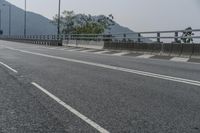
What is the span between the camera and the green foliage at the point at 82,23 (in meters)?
133

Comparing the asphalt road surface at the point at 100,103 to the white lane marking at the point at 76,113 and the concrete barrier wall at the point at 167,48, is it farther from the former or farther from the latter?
the concrete barrier wall at the point at 167,48

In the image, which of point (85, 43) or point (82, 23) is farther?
point (82, 23)

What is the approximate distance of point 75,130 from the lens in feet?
19.9

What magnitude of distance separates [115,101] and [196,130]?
2535 mm

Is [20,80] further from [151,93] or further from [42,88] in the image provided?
[151,93]

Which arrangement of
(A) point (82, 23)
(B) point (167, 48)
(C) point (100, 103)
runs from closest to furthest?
(C) point (100, 103) → (B) point (167, 48) → (A) point (82, 23)

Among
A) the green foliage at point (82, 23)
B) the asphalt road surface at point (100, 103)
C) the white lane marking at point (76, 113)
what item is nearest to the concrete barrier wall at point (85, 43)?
the asphalt road surface at point (100, 103)

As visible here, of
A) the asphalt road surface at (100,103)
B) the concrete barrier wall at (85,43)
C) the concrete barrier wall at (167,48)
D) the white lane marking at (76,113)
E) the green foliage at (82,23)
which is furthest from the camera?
the green foliage at (82,23)

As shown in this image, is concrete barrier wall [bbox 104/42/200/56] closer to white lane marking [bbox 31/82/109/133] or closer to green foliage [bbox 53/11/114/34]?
white lane marking [bbox 31/82/109/133]

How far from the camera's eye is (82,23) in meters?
146

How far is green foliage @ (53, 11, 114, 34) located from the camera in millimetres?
133250

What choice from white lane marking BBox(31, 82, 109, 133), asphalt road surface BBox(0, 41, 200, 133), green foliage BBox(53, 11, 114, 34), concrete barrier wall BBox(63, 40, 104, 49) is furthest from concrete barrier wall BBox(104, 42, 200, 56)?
green foliage BBox(53, 11, 114, 34)

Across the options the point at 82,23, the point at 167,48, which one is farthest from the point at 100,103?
the point at 82,23

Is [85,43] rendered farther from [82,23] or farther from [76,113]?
[82,23]
